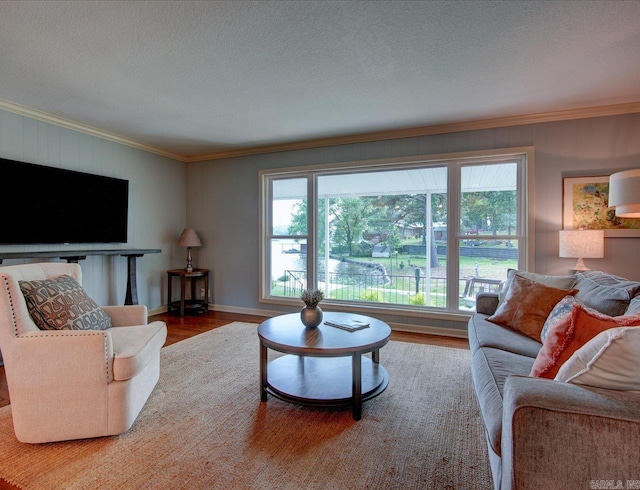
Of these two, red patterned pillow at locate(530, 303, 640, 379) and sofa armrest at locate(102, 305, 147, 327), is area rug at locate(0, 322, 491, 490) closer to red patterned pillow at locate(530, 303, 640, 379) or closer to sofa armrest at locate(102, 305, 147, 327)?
sofa armrest at locate(102, 305, 147, 327)

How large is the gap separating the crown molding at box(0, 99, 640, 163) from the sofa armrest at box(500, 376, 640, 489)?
3.29 meters

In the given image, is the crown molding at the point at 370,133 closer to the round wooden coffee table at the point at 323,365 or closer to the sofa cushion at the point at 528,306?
the sofa cushion at the point at 528,306

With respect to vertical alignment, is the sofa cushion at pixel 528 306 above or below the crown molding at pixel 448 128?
below

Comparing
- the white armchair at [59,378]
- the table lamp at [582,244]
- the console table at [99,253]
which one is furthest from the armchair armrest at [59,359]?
the table lamp at [582,244]

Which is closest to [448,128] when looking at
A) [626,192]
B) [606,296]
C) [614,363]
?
[626,192]

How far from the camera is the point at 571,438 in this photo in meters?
0.89

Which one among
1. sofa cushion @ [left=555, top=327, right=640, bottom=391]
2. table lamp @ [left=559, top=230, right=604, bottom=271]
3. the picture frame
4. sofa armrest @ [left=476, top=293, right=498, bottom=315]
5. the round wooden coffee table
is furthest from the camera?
the picture frame

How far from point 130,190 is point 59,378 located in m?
3.32

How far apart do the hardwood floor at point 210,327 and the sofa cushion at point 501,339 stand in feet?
3.89

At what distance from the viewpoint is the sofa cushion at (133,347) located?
180 centimetres

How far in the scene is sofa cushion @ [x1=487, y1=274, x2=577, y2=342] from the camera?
218 cm

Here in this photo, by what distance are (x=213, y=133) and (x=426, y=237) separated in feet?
9.71

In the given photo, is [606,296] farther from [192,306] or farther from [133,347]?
[192,306]

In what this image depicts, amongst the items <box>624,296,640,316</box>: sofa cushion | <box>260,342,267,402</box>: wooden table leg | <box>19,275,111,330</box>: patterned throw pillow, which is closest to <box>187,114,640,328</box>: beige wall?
<box>624,296,640,316</box>: sofa cushion
